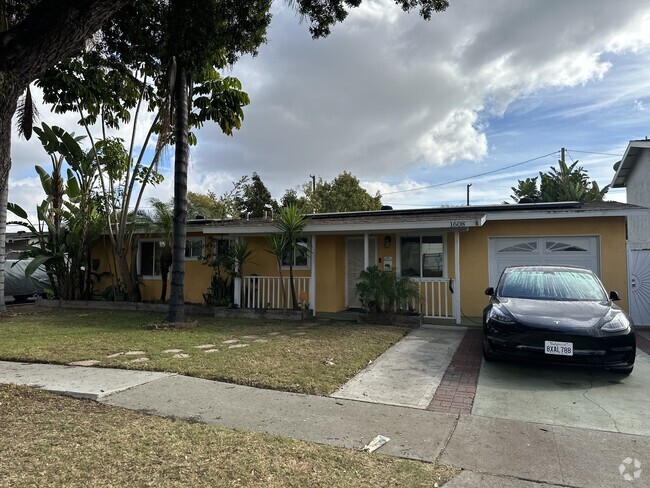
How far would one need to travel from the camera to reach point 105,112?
13.9 meters

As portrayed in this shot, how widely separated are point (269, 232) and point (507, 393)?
790 cm

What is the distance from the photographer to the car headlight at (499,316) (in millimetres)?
5911

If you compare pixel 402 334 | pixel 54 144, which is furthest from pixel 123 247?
pixel 402 334

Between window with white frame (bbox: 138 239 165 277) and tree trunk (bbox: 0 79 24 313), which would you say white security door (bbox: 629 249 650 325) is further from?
window with white frame (bbox: 138 239 165 277)

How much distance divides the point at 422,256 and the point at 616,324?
A: 6347 millimetres

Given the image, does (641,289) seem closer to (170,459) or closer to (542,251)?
(542,251)

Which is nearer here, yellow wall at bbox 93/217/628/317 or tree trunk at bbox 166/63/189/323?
tree trunk at bbox 166/63/189/323

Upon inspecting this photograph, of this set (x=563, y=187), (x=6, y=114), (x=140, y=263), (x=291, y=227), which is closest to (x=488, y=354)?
(x=291, y=227)

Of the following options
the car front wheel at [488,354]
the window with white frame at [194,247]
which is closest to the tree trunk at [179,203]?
the window with white frame at [194,247]

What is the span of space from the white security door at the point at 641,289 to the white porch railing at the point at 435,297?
422cm

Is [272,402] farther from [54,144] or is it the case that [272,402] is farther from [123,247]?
[54,144]

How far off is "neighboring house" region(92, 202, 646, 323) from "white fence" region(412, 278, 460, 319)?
26 millimetres

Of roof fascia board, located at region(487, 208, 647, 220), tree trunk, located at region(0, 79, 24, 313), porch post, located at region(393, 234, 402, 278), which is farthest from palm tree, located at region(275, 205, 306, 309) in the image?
tree trunk, located at region(0, 79, 24, 313)

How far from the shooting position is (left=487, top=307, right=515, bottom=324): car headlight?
591 cm
